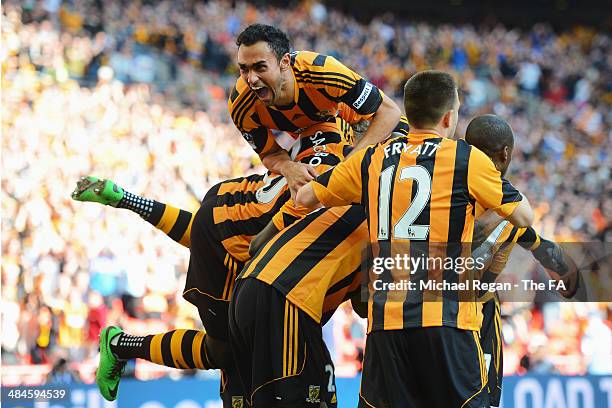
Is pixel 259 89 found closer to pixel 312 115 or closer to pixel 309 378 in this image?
pixel 312 115

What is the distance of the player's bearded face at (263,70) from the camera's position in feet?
14.5

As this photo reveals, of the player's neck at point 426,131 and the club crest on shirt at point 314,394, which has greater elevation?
the player's neck at point 426,131

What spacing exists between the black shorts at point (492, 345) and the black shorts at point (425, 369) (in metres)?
0.97

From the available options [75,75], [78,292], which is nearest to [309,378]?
[78,292]

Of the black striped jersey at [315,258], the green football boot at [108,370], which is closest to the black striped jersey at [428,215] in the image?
the black striped jersey at [315,258]

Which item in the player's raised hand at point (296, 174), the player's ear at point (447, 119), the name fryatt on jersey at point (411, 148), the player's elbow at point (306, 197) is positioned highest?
the player's ear at point (447, 119)

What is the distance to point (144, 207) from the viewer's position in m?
5.32

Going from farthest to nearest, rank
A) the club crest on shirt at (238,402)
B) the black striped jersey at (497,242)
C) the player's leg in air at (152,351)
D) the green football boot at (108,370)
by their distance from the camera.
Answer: the green football boot at (108,370) → the player's leg in air at (152,351) → the club crest on shirt at (238,402) → the black striped jersey at (497,242)

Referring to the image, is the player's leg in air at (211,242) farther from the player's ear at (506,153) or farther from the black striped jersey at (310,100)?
the player's ear at (506,153)

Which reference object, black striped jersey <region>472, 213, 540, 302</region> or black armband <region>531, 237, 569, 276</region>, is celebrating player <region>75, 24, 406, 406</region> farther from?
black armband <region>531, 237, 569, 276</region>

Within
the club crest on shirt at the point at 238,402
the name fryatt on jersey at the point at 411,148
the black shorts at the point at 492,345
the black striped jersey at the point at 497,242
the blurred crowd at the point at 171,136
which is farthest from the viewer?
the blurred crowd at the point at 171,136

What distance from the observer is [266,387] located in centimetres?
412

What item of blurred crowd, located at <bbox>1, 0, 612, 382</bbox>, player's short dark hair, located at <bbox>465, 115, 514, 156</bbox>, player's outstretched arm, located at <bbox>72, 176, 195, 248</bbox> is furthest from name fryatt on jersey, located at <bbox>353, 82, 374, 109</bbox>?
blurred crowd, located at <bbox>1, 0, 612, 382</bbox>

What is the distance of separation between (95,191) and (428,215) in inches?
92.0
